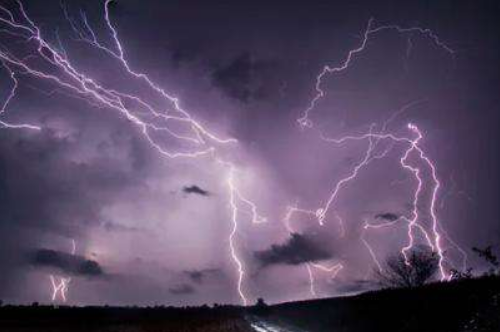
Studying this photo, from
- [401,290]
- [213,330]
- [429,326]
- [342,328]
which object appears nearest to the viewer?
[429,326]

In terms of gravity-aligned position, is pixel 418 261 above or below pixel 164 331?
above

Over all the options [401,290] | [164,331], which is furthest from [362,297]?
[164,331]

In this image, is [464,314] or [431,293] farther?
[431,293]

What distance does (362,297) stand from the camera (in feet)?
79.4

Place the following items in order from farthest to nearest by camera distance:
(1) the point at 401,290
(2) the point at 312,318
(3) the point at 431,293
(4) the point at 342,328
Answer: (2) the point at 312,318 < (4) the point at 342,328 < (1) the point at 401,290 < (3) the point at 431,293

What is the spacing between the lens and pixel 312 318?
31750 millimetres

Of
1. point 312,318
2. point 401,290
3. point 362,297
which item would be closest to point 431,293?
point 401,290

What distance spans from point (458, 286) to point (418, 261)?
3027 centimetres

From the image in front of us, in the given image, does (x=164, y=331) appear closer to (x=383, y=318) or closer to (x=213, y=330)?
(x=213, y=330)

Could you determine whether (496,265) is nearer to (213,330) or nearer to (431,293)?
(431,293)

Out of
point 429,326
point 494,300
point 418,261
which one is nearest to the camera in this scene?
point 494,300

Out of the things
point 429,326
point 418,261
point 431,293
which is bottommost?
point 429,326

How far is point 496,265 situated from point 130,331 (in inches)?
584

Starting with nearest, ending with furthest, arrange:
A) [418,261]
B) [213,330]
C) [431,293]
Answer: [431,293]
[213,330]
[418,261]
